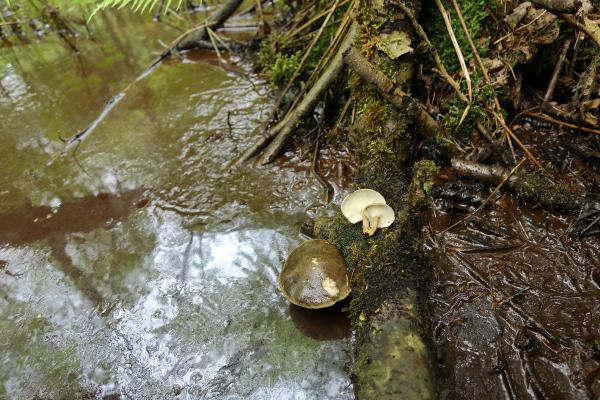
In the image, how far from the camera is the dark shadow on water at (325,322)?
2.37 metres

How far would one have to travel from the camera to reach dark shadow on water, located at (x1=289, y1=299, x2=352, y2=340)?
2365mm

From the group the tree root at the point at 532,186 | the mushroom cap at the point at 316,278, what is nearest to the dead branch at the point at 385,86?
the tree root at the point at 532,186

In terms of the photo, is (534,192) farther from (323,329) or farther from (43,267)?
(43,267)

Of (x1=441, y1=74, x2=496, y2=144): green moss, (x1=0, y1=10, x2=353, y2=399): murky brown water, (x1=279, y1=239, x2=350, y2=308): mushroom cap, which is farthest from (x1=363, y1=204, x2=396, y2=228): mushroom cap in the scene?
(x1=441, y1=74, x2=496, y2=144): green moss

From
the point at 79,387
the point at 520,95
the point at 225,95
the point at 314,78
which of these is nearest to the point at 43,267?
the point at 79,387

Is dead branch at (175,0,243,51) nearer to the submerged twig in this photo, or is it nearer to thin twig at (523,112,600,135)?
the submerged twig

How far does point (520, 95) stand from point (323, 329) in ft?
9.09

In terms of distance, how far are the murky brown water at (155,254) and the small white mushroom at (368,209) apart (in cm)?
65

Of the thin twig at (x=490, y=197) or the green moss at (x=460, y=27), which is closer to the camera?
the thin twig at (x=490, y=197)

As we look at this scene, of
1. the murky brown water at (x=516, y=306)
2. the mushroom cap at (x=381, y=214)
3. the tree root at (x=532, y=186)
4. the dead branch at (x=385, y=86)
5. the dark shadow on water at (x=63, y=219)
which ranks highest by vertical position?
the dead branch at (x=385, y=86)

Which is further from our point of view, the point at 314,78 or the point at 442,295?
the point at 314,78

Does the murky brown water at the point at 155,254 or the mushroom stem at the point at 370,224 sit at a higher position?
the mushroom stem at the point at 370,224

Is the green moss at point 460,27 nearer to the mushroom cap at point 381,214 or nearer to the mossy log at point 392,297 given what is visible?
the mossy log at point 392,297

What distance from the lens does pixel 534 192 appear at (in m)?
2.78
